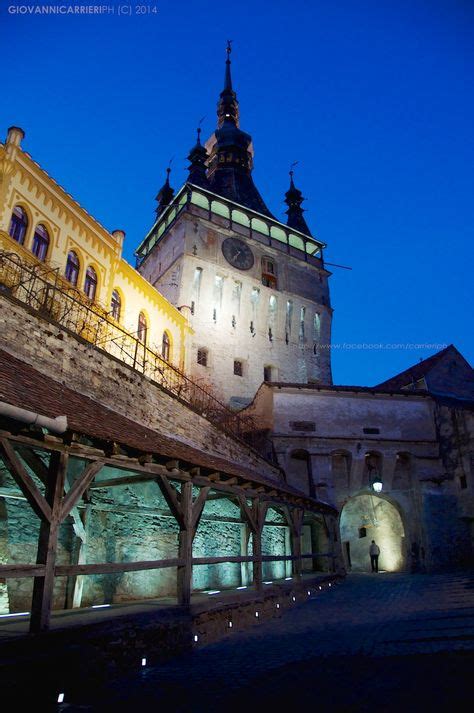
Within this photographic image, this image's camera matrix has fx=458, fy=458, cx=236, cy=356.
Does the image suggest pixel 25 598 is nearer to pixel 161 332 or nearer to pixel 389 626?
pixel 389 626

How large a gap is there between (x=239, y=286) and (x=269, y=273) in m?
3.47

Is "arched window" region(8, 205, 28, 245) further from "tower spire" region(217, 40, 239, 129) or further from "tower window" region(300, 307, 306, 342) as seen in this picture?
"tower spire" region(217, 40, 239, 129)

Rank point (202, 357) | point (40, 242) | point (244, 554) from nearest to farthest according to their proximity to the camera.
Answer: point (244, 554)
point (40, 242)
point (202, 357)

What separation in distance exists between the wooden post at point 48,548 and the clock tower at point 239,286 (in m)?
19.8

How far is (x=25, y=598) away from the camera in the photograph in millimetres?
7562

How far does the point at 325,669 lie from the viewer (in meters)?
5.36

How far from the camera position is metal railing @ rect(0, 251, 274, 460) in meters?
13.0

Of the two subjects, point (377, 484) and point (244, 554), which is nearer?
point (244, 554)

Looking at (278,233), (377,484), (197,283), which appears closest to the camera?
(377,484)

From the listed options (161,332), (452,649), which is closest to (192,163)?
(161,332)

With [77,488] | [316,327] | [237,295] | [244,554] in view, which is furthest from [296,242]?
[77,488]

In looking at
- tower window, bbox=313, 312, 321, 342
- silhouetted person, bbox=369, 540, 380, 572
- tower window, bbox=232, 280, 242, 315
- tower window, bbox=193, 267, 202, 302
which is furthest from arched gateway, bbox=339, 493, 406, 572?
tower window, bbox=193, 267, 202, 302

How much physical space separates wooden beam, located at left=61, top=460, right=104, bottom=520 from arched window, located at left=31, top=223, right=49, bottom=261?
43.7 feet

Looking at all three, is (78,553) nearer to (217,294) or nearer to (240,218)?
(217,294)
